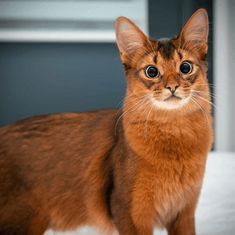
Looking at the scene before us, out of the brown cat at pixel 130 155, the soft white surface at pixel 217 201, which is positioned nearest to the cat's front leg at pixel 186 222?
the brown cat at pixel 130 155

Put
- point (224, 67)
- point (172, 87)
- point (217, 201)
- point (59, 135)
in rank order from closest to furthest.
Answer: point (172, 87) < point (59, 135) < point (217, 201) < point (224, 67)

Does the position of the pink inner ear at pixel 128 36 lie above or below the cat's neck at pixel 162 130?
above

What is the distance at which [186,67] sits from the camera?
123cm

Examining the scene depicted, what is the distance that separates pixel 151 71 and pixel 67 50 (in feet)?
5.21

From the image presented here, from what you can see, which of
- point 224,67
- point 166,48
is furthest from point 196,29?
point 224,67

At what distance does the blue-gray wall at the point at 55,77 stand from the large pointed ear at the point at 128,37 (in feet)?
4.68

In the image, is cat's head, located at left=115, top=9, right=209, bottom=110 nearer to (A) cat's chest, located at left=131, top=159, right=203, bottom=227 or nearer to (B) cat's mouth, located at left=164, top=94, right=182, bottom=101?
(B) cat's mouth, located at left=164, top=94, right=182, bottom=101

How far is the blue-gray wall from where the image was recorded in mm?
2744

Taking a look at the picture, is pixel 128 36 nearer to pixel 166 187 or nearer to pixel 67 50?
pixel 166 187

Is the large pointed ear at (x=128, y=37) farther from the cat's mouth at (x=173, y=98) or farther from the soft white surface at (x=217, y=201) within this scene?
the soft white surface at (x=217, y=201)

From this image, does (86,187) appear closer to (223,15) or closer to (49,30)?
(223,15)

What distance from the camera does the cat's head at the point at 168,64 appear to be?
1.20 metres

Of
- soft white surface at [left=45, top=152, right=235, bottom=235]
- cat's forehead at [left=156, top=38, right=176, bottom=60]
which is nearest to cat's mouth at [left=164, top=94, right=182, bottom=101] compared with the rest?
cat's forehead at [left=156, top=38, right=176, bottom=60]

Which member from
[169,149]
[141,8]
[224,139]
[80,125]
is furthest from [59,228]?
[141,8]
